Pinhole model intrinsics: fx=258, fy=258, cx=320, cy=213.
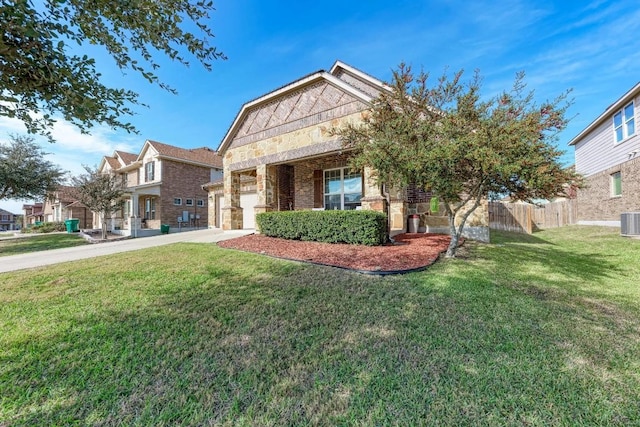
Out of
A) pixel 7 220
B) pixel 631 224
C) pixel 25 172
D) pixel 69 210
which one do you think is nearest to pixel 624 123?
pixel 631 224

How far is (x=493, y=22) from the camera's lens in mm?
7668

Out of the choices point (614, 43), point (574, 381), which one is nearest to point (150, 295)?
point (574, 381)

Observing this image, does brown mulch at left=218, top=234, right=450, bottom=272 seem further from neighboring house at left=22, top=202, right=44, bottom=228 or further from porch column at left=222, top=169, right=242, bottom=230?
neighboring house at left=22, top=202, right=44, bottom=228

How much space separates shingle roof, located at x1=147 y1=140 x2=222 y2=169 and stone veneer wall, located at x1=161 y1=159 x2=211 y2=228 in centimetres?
57

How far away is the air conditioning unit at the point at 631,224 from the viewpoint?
9.69m

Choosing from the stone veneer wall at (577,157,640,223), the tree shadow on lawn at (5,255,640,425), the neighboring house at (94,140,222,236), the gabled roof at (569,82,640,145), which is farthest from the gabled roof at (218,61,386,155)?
the gabled roof at (569,82,640,145)

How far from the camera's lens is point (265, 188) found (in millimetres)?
11992

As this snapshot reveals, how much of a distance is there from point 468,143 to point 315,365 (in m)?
5.21

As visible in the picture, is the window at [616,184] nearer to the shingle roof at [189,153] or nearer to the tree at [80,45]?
the tree at [80,45]

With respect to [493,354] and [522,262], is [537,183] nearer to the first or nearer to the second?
[522,262]

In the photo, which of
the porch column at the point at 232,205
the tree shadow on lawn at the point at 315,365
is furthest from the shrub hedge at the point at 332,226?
the porch column at the point at 232,205

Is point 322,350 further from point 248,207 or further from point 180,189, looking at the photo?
point 180,189

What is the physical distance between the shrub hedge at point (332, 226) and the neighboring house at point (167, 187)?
12.0 metres

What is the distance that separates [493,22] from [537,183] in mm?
5739
